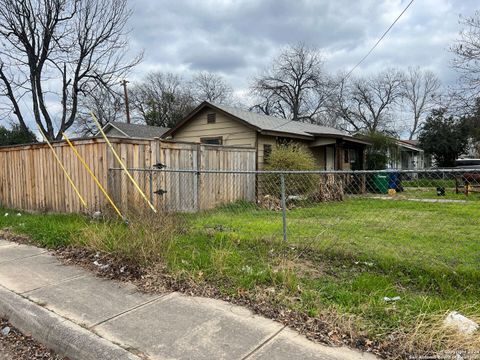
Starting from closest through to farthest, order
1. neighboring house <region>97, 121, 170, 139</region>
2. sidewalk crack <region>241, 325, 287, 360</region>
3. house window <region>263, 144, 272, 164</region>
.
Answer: sidewalk crack <region>241, 325, 287, 360</region>, house window <region>263, 144, 272, 164</region>, neighboring house <region>97, 121, 170, 139</region>

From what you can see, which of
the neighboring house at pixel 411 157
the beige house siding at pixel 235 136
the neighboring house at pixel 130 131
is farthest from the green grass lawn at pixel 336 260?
the neighboring house at pixel 411 157

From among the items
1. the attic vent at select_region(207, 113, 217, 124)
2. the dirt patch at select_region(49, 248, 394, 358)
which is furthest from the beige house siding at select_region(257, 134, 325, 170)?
the dirt patch at select_region(49, 248, 394, 358)

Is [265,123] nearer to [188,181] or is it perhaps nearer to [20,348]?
[188,181]

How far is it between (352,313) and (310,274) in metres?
1.08

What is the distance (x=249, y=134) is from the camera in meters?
12.8

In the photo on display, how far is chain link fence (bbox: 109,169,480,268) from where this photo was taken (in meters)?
5.11

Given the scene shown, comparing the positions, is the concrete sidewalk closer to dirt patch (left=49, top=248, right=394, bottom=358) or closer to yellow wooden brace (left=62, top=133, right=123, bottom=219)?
dirt patch (left=49, top=248, right=394, bottom=358)

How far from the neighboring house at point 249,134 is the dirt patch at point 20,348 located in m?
9.89

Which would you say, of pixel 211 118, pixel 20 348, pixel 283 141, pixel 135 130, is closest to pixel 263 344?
pixel 20 348

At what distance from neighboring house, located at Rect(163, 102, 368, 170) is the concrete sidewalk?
9.22 metres

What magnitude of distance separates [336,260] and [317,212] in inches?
180

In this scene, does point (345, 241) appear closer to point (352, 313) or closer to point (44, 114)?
point (352, 313)

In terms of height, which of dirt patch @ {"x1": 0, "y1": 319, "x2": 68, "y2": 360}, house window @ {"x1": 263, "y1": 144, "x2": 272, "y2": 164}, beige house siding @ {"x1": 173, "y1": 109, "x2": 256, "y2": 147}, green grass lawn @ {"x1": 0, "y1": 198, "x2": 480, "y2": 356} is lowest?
dirt patch @ {"x1": 0, "y1": 319, "x2": 68, "y2": 360}

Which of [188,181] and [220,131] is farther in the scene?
[220,131]
